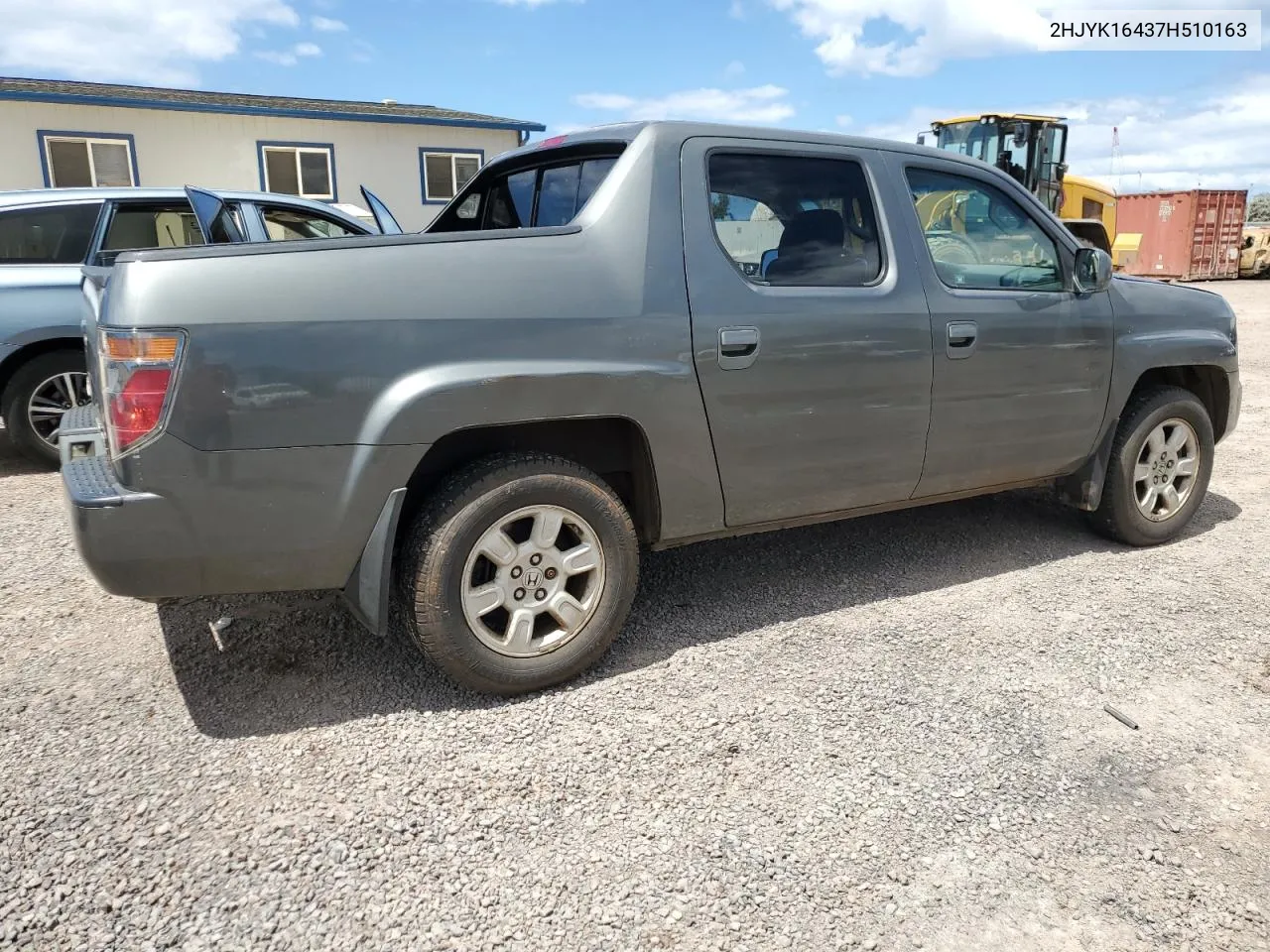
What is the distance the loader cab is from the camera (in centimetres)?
1516

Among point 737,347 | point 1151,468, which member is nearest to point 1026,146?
point 1151,468

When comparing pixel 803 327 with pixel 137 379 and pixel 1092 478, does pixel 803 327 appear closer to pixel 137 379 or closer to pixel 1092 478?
pixel 1092 478

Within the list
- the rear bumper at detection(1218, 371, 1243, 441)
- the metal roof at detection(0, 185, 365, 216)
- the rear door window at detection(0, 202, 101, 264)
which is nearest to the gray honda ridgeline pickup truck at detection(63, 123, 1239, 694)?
the rear bumper at detection(1218, 371, 1243, 441)

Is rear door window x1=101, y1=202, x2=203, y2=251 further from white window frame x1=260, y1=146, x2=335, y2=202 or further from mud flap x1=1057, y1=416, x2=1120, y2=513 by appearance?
white window frame x1=260, y1=146, x2=335, y2=202

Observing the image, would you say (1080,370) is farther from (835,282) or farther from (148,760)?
(148,760)

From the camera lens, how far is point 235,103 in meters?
17.2

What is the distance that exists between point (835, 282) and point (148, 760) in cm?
283

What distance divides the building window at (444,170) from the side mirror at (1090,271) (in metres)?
16.1

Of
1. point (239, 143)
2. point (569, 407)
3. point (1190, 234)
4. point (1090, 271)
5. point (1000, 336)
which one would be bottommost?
point (569, 407)

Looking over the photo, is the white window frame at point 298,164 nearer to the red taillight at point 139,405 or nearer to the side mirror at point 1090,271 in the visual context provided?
the side mirror at point 1090,271

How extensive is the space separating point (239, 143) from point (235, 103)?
109 centimetres

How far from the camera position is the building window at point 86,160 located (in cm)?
1562

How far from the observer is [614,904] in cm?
216

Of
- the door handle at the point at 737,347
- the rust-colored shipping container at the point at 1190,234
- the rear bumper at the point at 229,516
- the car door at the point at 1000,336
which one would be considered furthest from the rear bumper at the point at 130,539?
the rust-colored shipping container at the point at 1190,234
